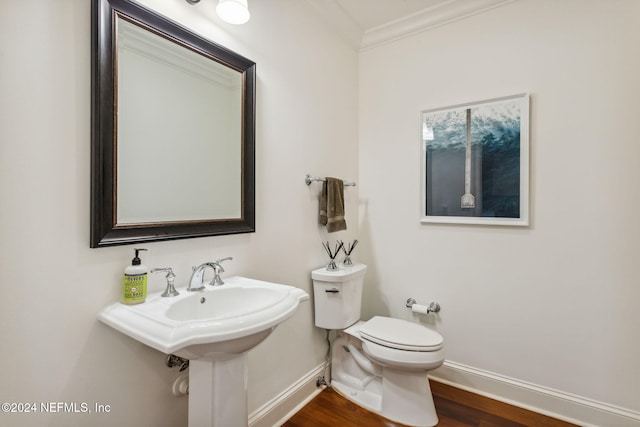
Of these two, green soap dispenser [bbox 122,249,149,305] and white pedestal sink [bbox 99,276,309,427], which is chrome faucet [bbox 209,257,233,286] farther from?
green soap dispenser [bbox 122,249,149,305]

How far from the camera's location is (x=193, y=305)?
111 cm

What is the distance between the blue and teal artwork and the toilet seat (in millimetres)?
766

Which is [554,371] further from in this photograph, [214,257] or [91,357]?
[91,357]

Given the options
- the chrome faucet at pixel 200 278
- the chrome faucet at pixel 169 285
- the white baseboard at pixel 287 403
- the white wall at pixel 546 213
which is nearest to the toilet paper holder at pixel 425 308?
the white wall at pixel 546 213

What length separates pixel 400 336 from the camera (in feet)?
5.51

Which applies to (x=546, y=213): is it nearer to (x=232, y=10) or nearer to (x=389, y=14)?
(x=389, y=14)

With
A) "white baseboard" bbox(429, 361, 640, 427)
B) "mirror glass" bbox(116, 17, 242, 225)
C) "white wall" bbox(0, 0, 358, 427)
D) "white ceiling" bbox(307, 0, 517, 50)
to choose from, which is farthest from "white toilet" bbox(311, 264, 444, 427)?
"white ceiling" bbox(307, 0, 517, 50)

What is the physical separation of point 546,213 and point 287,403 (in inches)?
70.7

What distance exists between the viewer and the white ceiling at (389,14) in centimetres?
193

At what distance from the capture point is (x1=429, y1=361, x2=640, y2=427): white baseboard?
1.56 meters

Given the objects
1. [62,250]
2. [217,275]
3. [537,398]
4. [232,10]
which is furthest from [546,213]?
[62,250]

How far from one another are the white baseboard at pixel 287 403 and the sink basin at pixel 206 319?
2.20 ft

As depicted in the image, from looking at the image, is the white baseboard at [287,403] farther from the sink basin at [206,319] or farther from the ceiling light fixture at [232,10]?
the ceiling light fixture at [232,10]

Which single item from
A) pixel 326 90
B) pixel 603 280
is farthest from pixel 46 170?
pixel 603 280
